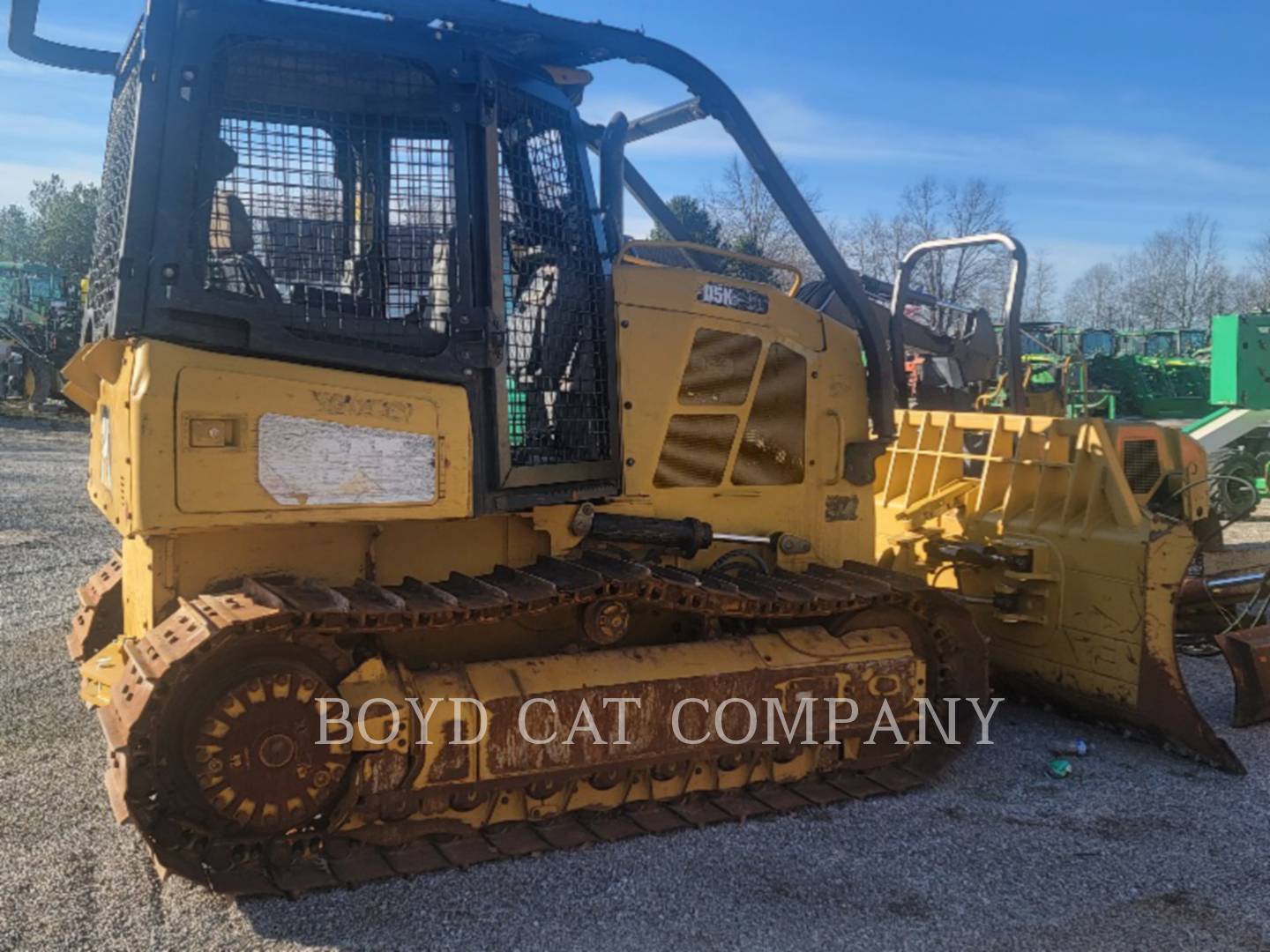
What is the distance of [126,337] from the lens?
3.67m

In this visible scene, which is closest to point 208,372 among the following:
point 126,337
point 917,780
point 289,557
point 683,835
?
point 126,337

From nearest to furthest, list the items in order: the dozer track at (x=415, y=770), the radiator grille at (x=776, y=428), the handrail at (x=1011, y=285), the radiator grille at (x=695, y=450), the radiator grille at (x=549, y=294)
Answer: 1. the dozer track at (x=415, y=770)
2. the radiator grille at (x=549, y=294)
3. the radiator grille at (x=695, y=450)
4. the radiator grille at (x=776, y=428)
5. the handrail at (x=1011, y=285)

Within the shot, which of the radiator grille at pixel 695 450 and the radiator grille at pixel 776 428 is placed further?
the radiator grille at pixel 776 428

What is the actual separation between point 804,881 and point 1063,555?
2.60 meters

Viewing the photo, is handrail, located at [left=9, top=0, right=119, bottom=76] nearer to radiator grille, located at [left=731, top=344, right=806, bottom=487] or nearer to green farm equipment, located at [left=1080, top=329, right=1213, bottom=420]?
radiator grille, located at [left=731, top=344, right=806, bottom=487]

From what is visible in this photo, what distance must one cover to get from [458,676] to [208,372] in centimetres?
143

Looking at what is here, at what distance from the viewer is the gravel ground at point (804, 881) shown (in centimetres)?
365

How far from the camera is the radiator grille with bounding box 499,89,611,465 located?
4434mm

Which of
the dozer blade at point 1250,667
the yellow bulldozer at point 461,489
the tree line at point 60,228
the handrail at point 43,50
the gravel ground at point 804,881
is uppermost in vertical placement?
the tree line at point 60,228

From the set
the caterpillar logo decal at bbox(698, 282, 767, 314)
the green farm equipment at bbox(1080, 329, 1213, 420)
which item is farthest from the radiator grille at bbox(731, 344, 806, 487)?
the green farm equipment at bbox(1080, 329, 1213, 420)

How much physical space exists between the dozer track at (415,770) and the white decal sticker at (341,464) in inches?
13.9

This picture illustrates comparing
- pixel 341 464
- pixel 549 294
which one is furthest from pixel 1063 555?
pixel 341 464

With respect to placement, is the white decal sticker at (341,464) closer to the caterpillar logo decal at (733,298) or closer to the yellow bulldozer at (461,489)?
the yellow bulldozer at (461,489)

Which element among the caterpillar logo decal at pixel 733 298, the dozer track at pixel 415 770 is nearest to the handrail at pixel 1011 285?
the caterpillar logo decal at pixel 733 298
